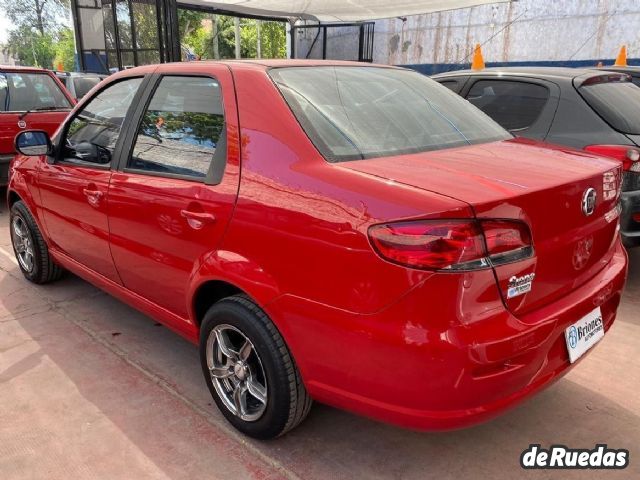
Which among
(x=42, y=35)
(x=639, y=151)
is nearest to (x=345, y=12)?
(x=639, y=151)

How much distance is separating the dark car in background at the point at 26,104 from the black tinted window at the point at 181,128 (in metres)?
4.73

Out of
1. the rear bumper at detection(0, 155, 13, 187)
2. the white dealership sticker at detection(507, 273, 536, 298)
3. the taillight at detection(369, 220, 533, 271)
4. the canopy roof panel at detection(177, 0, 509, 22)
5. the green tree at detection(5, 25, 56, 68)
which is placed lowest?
the rear bumper at detection(0, 155, 13, 187)

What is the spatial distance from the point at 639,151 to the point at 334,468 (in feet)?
10.2

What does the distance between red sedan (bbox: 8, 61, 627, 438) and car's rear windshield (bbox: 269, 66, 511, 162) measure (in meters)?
0.01

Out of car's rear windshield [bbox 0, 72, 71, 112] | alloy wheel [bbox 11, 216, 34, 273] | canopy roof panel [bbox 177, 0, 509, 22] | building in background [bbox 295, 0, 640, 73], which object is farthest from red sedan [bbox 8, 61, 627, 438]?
building in background [bbox 295, 0, 640, 73]

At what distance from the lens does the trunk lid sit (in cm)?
184

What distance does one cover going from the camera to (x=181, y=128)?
2.69m

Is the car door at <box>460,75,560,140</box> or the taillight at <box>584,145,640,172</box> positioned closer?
the taillight at <box>584,145,640,172</box>

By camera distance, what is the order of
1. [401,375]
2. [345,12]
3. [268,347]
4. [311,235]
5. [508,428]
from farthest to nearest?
[345,12]
[508,428]
[268,347]
[311,235]
[401,375]

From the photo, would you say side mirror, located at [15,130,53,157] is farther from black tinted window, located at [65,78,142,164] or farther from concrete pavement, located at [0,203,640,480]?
concrete pavement, located at [0,203,640,480]

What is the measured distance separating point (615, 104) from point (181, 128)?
134 inches

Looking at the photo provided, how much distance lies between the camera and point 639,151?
386 cm

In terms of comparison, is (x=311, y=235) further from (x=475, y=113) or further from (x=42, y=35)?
(x=42, y=35)

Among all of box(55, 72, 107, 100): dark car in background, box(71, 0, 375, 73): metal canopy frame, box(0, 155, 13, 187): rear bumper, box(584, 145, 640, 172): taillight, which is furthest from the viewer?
box(71, 0, 375, 73): metal canopy frame
